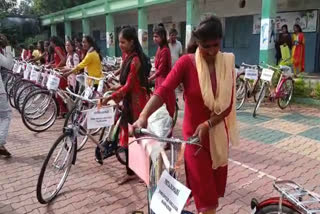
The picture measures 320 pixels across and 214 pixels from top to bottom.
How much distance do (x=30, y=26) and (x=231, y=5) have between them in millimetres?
16871

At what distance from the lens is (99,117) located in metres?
3.11

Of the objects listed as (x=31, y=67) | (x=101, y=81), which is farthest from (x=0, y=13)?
(x=101, y=81)

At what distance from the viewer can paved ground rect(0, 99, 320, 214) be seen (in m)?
3.05

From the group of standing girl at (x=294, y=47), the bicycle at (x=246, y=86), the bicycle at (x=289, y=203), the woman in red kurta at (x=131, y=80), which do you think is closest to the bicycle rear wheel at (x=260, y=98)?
the bicycle at (x=246, y=86)

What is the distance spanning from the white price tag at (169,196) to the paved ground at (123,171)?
1.47 meters

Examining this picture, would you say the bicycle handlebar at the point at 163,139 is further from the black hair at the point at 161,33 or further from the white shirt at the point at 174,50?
the white shirt at the point at 174,50

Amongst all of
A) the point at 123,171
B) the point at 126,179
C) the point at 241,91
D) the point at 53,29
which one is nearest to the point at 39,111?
the point at 123,171

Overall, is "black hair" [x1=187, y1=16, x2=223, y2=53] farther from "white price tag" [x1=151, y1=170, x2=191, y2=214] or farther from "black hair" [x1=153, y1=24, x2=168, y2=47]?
"black hair" [x1=153, y1=24, x2=168, y2=47]

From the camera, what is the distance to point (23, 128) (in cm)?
570

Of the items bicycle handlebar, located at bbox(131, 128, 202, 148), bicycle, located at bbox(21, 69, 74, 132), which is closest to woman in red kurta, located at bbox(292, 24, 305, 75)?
bicycle, located at bbox(21, 69, 74, 132)

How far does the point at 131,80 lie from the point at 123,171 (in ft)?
3.99

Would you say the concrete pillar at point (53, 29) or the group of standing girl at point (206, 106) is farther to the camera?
the concrete pillar at point (53, 29)

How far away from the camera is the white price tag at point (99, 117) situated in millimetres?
3053

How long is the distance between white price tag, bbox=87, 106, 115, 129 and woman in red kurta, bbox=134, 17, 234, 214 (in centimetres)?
128
